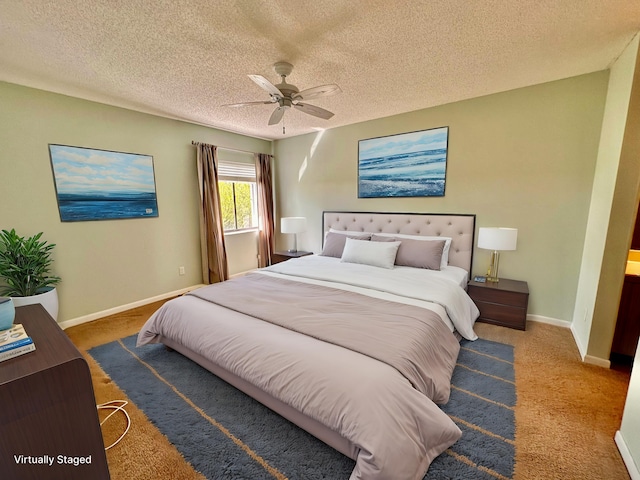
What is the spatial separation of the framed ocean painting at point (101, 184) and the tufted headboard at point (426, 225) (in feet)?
8.94

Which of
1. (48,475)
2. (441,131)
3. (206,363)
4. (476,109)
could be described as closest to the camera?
(48,475)

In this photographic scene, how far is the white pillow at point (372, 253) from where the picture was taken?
3.13m

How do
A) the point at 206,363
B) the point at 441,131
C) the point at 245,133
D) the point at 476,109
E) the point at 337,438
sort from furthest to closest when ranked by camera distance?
the point at 245,133 → the point at 441,131 → the point at 476,109 → the point at 206,363 → the point at 337,438

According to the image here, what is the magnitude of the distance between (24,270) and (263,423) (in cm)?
264

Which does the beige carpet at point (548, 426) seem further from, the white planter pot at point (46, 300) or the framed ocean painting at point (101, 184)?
the framed ocean painting at point (101, 184)

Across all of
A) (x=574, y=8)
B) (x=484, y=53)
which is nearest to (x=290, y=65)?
(x=484, y=53)

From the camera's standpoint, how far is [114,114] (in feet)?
10.5

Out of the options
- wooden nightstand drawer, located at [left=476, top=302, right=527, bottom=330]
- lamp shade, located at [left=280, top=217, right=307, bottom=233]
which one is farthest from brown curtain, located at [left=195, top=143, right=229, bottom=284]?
wooden nightstand drawer, located at [left=476, top=302, right=527, bottom=330]

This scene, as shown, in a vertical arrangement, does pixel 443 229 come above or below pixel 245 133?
below

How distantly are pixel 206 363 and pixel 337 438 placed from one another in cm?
121

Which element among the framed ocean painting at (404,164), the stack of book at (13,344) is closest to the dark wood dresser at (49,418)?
the stack of book at (13,344)

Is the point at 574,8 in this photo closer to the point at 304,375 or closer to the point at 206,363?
the point at 304,375

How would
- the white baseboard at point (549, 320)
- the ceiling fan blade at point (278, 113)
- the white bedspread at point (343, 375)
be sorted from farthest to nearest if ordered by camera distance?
the white baseboard at point (549, 320) → the ceiling fan blade at point (278, 113) → the white bedspread at point (343, 375)

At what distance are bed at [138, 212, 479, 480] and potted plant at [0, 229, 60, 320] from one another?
1115 mm
